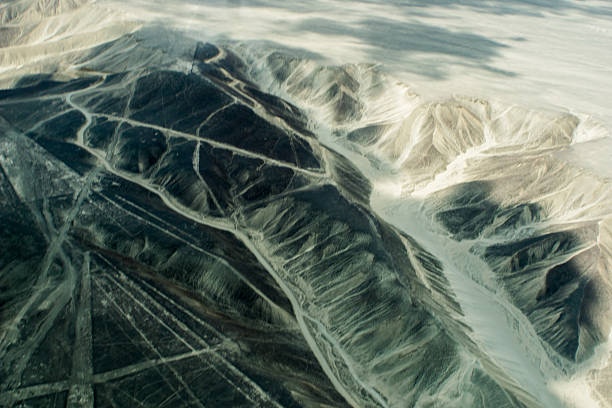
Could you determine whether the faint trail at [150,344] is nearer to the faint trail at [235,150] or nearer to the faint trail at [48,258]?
the faint trail at [48,258]

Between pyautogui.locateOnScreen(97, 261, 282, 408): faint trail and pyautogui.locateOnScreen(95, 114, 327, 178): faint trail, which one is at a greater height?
pyautogui.locateOnScreen(95, 114, 327, 178): faint trail

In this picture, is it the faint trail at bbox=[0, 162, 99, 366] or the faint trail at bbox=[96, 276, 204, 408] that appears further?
the faint trail at bbox=[0, 162, 99, 366]

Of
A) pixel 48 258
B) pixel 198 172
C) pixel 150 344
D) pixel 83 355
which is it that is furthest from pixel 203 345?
pixel 198 172

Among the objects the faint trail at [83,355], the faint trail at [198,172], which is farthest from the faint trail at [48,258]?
the faint trail at [198,172]

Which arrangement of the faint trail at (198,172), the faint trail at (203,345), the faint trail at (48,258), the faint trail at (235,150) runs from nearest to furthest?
the faint trail at (203,345) < the faint trail at (48,258) < the faint trail at (198,172) < the faint trail at (235,150)

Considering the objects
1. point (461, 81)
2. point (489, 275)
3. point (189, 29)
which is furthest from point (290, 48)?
point (489, 275)

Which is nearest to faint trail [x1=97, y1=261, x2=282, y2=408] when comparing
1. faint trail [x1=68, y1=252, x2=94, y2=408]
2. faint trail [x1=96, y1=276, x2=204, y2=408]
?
faint trail [x1=96, y1=276, x2=204, y2=408]

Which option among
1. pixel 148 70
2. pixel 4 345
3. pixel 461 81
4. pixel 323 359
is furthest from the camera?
pixel 461 81

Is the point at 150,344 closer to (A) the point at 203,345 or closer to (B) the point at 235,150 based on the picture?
(A) the point at 203,345

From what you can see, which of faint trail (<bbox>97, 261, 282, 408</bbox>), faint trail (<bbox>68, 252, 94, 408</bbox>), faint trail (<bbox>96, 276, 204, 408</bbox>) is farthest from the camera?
faint trail (<bbox>97, 261, 282, 408</bbox>)

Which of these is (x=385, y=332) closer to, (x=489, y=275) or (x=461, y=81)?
(x=489, y=275)

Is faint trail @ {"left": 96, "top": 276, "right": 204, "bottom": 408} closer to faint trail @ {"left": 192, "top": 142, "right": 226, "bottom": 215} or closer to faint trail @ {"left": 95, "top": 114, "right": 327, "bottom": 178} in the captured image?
faint trail @ {"left": 192, "top": 142, "right": 226, "bottom": 215}
